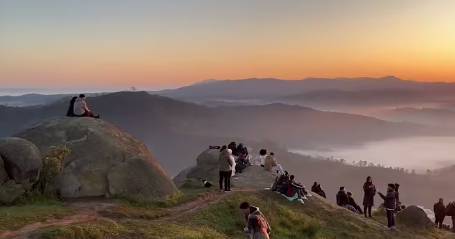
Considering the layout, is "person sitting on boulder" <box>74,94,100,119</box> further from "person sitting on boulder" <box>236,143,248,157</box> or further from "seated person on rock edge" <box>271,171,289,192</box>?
"person sitting on boulder" <box>236,143,248,157</box>

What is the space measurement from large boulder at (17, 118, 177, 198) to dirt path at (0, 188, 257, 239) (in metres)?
1.16

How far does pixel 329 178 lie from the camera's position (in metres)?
189

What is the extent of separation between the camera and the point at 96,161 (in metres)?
21.7

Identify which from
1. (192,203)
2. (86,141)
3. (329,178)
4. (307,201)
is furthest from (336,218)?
(329,178)

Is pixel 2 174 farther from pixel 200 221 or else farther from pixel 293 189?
pixel 293 189

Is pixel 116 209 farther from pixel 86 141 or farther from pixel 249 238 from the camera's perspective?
pixel 249 238

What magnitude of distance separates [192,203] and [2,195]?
8.86 m

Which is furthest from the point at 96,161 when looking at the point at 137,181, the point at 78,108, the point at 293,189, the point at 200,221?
the point at 293,189

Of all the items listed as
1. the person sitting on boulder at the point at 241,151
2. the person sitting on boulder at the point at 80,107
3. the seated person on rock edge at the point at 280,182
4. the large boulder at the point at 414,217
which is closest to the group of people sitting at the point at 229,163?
the person sitting on boulder at the point at 241,151

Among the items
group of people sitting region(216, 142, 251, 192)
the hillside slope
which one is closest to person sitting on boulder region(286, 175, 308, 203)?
the hillside slope

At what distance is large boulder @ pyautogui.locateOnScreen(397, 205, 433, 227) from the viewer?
2786 cm

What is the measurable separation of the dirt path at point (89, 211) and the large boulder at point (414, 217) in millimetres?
11555

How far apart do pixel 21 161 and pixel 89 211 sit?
4.11 metres

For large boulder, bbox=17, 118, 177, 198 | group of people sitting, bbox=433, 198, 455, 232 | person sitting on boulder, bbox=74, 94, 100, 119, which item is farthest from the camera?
group of people sitting, bbox=433, 198, 455, 232
